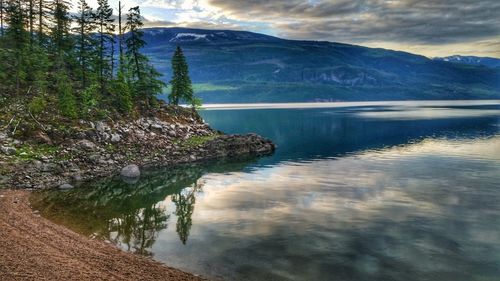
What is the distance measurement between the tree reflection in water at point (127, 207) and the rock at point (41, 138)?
429 inches

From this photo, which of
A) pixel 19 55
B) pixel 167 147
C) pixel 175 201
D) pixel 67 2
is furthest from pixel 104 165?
pixel 67 2

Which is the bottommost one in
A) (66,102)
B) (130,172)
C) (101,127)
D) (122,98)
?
(130,172)

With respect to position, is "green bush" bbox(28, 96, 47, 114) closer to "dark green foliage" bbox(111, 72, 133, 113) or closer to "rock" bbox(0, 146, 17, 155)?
"rock" bbox(0, 146, 17, 155)

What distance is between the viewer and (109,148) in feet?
197

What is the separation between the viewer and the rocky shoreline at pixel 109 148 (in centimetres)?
4731

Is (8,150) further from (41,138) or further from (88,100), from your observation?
(88,100)

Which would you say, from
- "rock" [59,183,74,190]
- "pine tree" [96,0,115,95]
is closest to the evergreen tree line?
"pine tree" [96,0,115,95]

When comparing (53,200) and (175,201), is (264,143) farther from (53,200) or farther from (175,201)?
(53,200)

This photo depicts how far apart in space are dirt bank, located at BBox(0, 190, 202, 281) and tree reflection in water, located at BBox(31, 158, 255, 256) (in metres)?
2.36

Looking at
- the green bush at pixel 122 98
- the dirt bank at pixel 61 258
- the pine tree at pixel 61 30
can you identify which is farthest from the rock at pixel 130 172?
the pine tree at pixel 61 30

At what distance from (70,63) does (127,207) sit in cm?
5118

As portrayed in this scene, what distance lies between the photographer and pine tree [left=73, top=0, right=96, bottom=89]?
244 ft

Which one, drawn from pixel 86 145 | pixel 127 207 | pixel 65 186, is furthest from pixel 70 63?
pixel 127 207

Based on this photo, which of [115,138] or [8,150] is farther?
[115,138]
